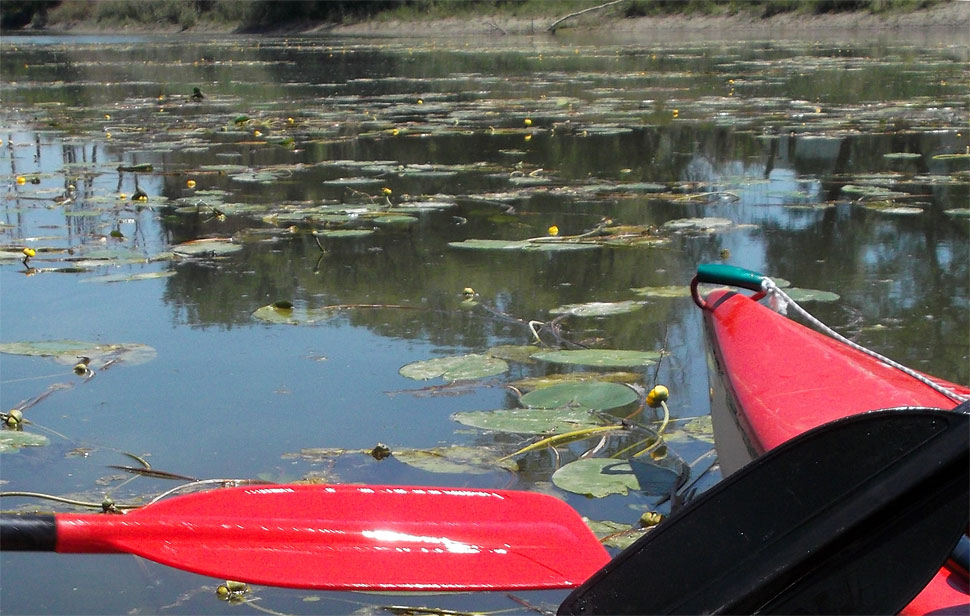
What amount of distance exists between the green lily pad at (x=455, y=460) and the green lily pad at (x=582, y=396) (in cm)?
23

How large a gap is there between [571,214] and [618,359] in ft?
6.09

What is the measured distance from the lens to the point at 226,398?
2359mm

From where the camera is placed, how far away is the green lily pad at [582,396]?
86.8 inches

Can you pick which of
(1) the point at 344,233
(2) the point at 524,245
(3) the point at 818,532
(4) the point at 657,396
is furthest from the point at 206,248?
(3) the point at 818,532

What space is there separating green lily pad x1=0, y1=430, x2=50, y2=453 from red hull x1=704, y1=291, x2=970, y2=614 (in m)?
1.29

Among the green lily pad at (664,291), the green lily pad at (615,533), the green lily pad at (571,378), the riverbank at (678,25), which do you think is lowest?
the green lily pad at (615,533)

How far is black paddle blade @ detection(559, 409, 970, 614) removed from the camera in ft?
3.72

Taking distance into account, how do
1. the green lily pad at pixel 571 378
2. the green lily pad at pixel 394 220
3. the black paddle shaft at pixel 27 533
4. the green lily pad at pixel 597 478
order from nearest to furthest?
the black paddle shaft at pixel 27 533, the green lily pad at pixel 597 478, the green lily pad at pixel 571 378, the green lily pad at pixel 394 220

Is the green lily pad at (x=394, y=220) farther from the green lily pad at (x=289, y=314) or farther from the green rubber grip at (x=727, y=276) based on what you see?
the green rubber grip at (x=727, y=276)

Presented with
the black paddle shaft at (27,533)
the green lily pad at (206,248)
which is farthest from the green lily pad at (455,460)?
the green lily pad at (206,248)

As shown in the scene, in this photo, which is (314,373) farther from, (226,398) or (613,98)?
(613,98)

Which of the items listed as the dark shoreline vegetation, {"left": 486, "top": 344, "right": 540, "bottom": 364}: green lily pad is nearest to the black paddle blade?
{"left": 486, "top": 344, "right": 540, "bottom": 364}: green lily pad

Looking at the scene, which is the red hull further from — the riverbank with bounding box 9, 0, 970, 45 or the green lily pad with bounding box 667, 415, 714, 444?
the riverbank with bounding box 9, 0, 970, 45

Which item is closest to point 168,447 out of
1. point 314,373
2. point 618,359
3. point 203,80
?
point 314,373
